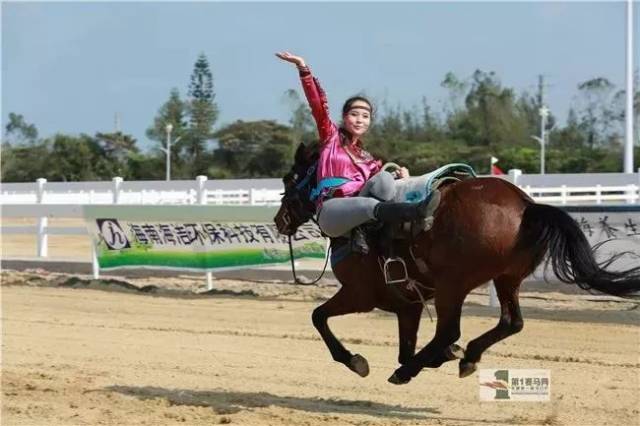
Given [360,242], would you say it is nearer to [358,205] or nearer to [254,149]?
[358,205]

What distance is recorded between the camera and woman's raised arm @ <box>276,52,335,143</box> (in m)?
6.78

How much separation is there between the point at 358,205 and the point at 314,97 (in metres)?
0.92

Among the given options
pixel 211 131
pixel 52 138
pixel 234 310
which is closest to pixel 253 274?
pixel 234 310

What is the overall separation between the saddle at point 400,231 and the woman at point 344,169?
4.0 inches

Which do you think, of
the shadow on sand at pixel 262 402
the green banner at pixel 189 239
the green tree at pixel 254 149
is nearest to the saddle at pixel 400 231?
the shadow on sand at pixel 262 402

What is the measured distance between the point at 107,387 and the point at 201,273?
8.47 metres

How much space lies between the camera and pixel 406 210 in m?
6.23

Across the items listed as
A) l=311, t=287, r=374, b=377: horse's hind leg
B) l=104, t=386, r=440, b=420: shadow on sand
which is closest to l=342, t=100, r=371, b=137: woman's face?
l=311, t=287, r=374, b=377: horse's hind leg

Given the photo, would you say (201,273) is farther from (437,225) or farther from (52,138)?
(52,138)

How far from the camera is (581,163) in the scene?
62.9 meters

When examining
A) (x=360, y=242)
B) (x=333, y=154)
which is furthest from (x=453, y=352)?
(x=333, y=154)

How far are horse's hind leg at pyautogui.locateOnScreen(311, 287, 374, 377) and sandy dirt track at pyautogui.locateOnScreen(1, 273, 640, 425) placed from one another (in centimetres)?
37

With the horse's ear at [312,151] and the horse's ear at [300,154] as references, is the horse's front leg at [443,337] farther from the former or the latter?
the horse's ear at [300,154]

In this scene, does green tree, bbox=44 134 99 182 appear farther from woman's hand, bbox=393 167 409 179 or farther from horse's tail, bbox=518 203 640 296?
horse's tail, bbox=518 203 640 296
